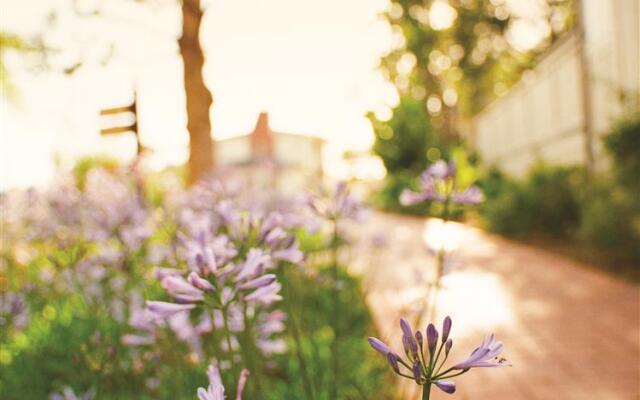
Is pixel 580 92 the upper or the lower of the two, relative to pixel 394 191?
upper

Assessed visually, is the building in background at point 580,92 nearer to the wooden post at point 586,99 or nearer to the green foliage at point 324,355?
the wooden post at point 586,99

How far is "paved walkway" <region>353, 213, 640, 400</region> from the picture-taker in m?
3.67

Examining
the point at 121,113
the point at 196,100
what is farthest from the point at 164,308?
the point at 121,113

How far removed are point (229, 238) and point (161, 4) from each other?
5.32 meters

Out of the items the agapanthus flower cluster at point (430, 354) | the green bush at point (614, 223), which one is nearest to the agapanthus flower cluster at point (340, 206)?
the agapanthus flower cluster at point (430, 354)

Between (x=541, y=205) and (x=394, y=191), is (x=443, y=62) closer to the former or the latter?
(x=394, y=191)

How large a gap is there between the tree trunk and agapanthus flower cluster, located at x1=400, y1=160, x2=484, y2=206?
4749mm

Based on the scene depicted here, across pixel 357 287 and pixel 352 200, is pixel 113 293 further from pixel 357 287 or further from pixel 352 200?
pixel 357 287

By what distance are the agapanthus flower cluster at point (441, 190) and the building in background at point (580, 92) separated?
6.45 m

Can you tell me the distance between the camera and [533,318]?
536 centimetres

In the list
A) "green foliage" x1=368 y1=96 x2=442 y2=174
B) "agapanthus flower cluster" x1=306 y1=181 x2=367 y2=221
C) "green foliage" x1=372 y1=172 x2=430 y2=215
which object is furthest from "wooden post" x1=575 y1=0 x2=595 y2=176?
"green foliage" x1=368 y1=96 x2=442 y2=174

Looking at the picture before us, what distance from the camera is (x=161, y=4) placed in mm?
6352

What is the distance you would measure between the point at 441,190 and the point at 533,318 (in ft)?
12.8

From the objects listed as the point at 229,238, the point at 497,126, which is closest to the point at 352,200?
the point at 229,238
